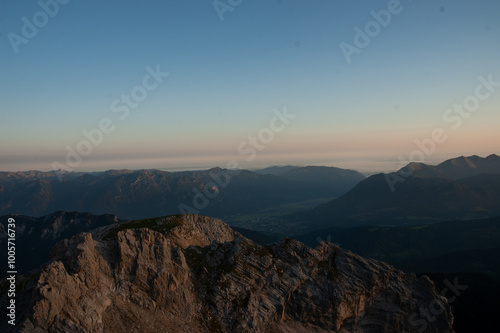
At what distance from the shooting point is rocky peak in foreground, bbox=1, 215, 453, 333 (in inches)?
2182

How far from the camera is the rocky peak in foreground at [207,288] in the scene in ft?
182

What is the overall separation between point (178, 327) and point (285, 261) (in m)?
35.0

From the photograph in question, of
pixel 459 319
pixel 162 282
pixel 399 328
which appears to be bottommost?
pixel 459 319

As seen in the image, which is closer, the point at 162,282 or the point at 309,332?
the point at 162,282

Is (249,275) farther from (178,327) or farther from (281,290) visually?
(178,327)

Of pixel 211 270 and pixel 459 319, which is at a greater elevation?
pixel 211 270

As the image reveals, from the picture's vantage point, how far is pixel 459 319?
160 m

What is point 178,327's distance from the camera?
62531 millimetres

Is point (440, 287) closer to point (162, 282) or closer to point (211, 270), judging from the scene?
point (211, 270)

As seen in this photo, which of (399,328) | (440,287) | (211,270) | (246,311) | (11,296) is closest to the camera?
(11,296)

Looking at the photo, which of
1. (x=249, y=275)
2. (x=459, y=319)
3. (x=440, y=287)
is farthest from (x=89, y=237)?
(x=440, y=287)

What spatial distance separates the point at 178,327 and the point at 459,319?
558 ft

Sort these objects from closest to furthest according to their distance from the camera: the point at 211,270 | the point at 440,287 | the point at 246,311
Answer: the point at 246,311, the point at 211,270, the point at 440,287

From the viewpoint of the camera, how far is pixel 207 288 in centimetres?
7188
